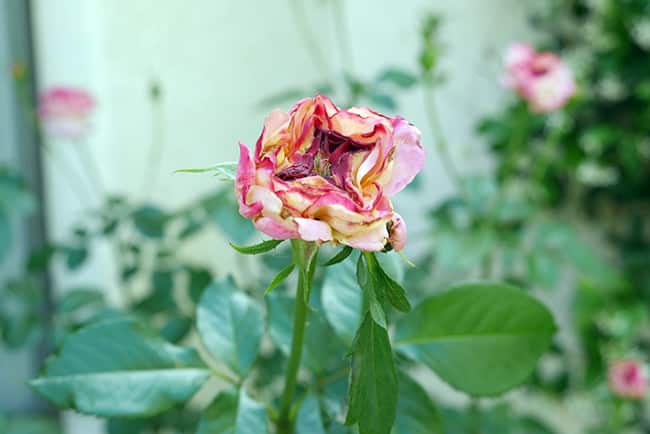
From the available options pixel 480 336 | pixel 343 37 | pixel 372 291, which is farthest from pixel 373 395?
pixel 343 37

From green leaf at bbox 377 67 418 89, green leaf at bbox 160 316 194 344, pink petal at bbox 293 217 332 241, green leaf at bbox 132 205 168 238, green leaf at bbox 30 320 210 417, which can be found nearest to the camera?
pink petal at bbox 293 217 332 241

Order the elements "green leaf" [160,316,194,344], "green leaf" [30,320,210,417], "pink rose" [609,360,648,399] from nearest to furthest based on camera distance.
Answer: "green leaf" [30,320,210,417]
"green leaf" [160,316,194,344]
"pink rose" [609,360,648,399]

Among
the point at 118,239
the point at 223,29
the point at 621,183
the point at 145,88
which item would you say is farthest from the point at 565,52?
the point at 118,239

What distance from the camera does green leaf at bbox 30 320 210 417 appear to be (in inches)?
14.4

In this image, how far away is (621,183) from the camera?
1.47m

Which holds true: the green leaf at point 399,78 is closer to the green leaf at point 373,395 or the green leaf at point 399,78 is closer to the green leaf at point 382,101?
the green leaf at point 382,101

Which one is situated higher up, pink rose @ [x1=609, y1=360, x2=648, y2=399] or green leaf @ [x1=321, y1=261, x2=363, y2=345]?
green leaf @ [x1=321, y1=261, x2=363, y2=345]

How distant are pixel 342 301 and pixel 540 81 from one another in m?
0.65

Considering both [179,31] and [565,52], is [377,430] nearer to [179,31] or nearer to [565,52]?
[179,31]

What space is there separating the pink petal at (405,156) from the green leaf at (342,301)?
0.47 feet

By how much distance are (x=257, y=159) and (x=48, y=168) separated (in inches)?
40.3

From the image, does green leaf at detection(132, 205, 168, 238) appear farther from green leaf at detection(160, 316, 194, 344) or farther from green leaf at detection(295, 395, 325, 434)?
green leaf at detection(295, 395, 325, 434)

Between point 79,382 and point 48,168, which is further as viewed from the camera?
point 48,168

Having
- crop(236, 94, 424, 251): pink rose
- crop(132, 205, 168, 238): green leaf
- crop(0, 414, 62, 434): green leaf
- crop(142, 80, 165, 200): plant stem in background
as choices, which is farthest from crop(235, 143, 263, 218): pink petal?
crop(142, 80, 165, 200): plant stem in background
